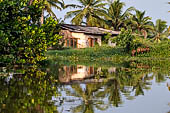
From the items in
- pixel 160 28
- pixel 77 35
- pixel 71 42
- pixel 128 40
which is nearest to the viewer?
pixel 128 40

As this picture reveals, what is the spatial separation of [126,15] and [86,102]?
47.2 m

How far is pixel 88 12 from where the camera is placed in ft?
160

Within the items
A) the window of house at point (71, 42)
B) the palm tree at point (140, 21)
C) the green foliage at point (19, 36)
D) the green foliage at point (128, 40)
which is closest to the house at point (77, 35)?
the window of house at point (71, 42)

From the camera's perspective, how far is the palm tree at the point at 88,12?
157 ft

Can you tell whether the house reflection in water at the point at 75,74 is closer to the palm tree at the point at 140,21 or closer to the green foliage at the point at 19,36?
the green foliage at the point at 19,36

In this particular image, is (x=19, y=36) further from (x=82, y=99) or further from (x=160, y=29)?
(x=160, y=29)

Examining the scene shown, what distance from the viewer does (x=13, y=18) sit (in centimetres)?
1318

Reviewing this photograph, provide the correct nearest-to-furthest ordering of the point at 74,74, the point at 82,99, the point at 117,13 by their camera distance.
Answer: the point at 82,99, the point at 74,74, the point at 117,13

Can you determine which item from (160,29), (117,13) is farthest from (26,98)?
(160,29)

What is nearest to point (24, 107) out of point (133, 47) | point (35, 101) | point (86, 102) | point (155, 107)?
point (35, 101)

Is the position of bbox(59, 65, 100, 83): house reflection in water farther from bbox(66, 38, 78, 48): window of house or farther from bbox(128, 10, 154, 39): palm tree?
bbox(128, 10, 154, 39): palm tree

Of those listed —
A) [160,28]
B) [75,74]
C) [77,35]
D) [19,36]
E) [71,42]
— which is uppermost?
[160,28]

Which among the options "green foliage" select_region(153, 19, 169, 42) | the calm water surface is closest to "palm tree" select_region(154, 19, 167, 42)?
"green foliage" select_region(153, 19, 169, 42)

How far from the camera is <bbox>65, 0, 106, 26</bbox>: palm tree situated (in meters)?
47.8
